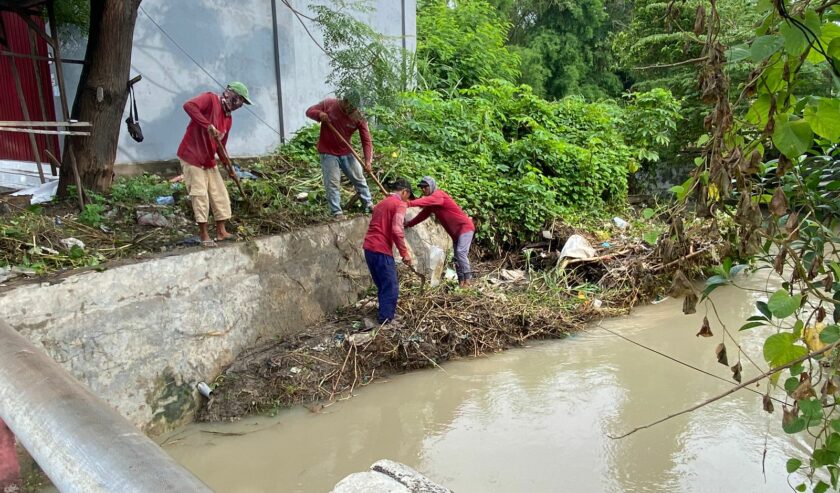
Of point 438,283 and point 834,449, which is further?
point 438,283

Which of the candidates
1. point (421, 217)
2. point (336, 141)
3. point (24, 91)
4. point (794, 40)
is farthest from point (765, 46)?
point (24, 91)

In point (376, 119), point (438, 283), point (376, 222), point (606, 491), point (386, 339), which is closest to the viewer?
point (606, 491)

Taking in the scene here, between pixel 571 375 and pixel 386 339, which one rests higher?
pixel 386 339

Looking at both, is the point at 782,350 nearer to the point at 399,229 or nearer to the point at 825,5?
the point at 825,5

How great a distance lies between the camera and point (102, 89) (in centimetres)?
526

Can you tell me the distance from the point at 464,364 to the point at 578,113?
633cm

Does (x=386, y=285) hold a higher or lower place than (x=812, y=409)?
lower

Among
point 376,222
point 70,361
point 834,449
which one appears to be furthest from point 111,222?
point 834,449

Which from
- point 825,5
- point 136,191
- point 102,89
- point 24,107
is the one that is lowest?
point 136,191

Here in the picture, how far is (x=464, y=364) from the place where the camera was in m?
5.25

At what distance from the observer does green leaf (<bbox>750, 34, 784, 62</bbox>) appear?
50.5 inches

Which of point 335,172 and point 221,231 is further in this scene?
point 335,172

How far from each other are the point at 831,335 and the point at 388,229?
414cm

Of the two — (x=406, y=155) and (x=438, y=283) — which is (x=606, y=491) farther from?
(x=406, y=155)
